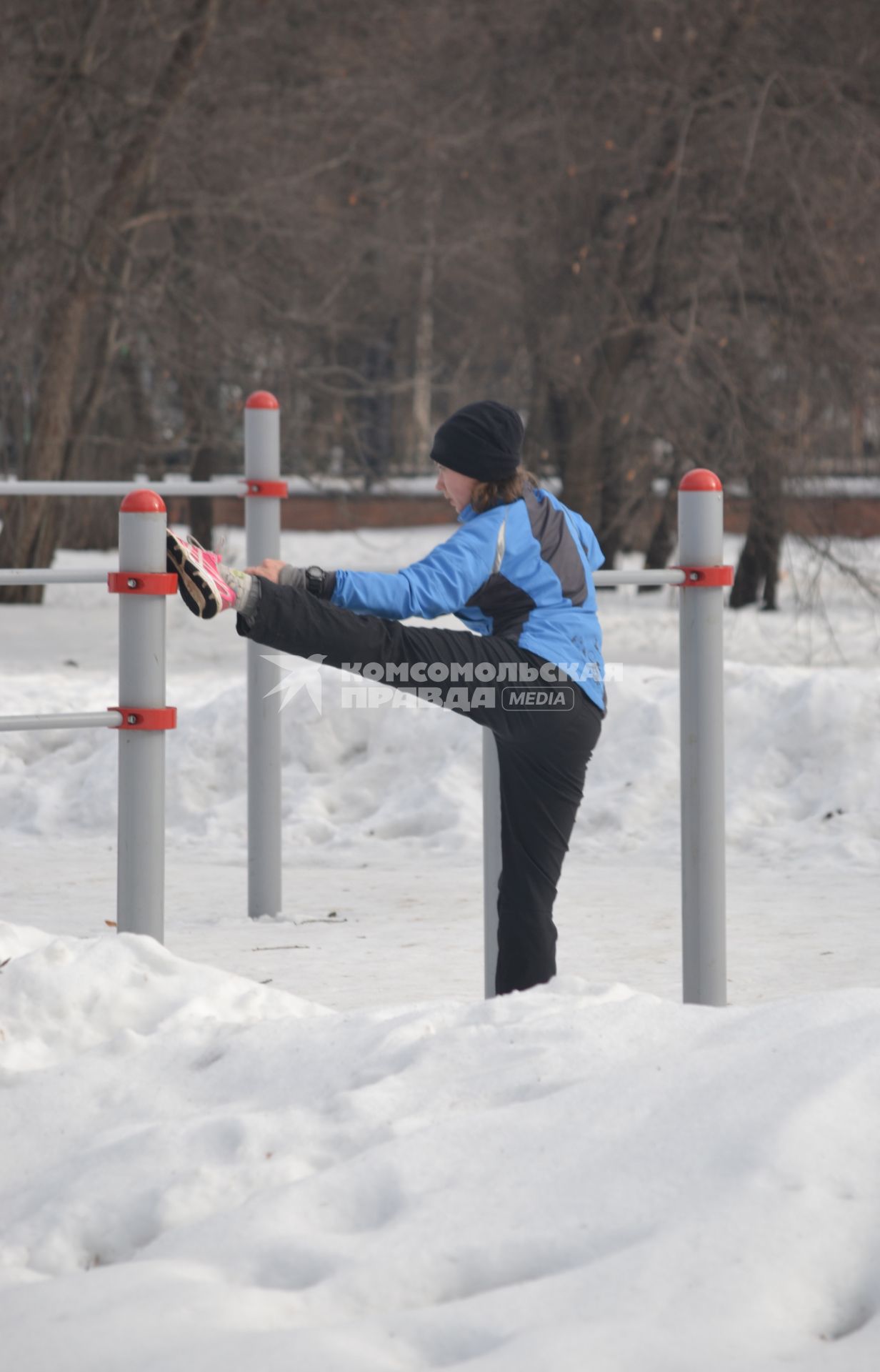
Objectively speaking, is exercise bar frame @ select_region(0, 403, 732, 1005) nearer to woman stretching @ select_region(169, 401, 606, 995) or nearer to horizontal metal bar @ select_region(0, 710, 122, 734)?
horizontal metal bar @ select_region(0, 710, 122, 734)

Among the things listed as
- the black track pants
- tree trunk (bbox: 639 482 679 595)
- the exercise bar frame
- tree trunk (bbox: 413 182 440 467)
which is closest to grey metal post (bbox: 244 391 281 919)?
the exercise bar frame

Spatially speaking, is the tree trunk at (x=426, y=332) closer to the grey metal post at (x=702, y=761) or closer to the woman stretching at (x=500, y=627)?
the grey metal post at (x=702, y=761)

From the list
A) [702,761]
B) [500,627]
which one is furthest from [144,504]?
[702,761]

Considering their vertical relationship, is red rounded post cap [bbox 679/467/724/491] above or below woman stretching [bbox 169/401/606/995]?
above

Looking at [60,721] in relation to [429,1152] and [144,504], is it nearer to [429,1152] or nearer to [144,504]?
[144,504]

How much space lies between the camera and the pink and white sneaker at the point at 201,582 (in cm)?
302

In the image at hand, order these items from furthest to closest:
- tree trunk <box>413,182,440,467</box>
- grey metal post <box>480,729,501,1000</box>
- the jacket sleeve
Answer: tree trunk <box>413,182,440,467</box>, grey metal post <box>480,729,501,1000</box>, the jacket sleeve

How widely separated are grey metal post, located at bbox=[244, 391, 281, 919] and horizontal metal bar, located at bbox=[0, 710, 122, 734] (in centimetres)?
146

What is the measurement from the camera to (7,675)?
9.66 m

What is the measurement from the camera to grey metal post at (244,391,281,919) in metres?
4.88

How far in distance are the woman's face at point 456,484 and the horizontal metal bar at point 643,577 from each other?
349 millimetres

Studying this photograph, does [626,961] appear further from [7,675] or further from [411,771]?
[7,675]

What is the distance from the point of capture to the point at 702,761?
12.0 feet

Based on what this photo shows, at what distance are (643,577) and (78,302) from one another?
9.06 m
